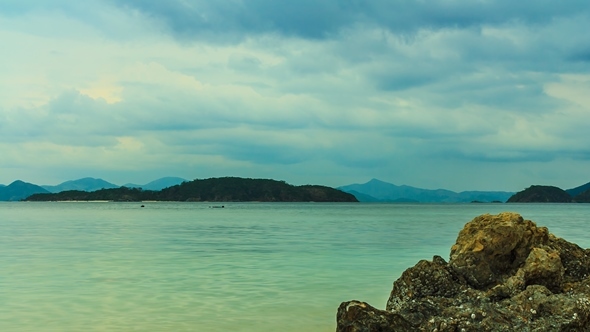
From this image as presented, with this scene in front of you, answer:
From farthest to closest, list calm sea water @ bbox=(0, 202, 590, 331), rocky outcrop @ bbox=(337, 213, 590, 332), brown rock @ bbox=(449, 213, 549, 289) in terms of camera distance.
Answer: calm sea water @ bbox=(0, 202, 590, 331) → brown rock @ bbox=(449, 213, 549, 289) → rocky outcrop @ bbox=(337, 213, 590, 332)

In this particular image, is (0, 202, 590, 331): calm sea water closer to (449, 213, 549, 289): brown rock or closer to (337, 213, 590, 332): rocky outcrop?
(337, 213, 590, 332): rocky outcrop

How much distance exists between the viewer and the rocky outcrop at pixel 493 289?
358 inches

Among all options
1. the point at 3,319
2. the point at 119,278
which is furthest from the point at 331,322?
the point at 119,278

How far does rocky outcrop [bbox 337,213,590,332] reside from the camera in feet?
29.9

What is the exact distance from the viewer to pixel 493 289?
34.8ft

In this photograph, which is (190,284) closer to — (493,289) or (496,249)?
(496,249)

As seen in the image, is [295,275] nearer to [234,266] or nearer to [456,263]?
[234,266]

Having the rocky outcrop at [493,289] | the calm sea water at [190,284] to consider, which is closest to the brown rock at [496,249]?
the rocky outcrop at [493,289]

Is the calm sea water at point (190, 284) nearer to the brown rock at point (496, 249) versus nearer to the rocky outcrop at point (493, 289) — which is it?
the rocky outcrop at point (493, 289)

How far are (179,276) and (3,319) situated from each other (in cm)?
792

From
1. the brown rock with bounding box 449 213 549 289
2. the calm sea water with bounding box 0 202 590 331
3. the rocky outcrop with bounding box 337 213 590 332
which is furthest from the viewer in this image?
the calm sea water with bounding box 0 202 590 331

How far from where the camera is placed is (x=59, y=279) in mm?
21188

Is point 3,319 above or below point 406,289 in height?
below

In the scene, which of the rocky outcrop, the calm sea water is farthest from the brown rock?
the calm sea water
